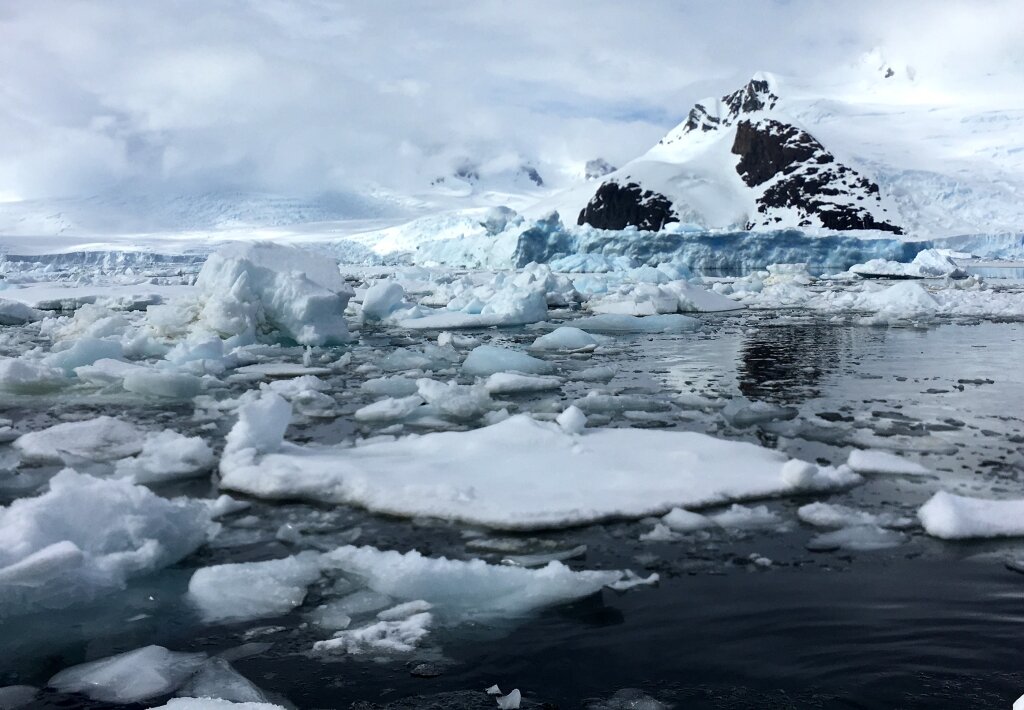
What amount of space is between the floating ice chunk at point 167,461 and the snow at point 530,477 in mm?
271

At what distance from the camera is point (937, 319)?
16828 mm

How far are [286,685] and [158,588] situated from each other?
1.14 m

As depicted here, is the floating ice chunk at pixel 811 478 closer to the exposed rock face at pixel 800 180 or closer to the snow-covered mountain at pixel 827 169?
the snow-covered mountain at pixel 827 169

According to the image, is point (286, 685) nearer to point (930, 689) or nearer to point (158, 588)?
point (158, 588)

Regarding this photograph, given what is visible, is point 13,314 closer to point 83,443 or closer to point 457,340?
point 457,340

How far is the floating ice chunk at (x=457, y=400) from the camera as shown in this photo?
7.15 meters

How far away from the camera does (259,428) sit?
5.38 meters

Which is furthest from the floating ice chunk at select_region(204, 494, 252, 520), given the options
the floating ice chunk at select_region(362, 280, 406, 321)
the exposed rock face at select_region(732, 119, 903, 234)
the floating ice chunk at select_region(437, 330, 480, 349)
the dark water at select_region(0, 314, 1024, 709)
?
the exposed rock face at select_region(732, 119, 903, 234)

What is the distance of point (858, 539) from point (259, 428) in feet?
12.2

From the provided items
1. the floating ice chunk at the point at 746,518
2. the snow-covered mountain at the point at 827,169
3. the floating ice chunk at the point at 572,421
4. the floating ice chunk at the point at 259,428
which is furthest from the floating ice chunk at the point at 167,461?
the snow-covered mountain at the point at 827,169

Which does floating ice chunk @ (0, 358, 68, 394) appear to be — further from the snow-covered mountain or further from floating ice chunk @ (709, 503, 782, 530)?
the snow-covered mountain

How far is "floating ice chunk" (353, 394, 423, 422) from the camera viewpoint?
706cm

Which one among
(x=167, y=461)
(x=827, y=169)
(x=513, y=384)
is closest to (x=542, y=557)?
(x=167, y=461)

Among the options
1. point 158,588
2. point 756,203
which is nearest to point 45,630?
point 158,588
